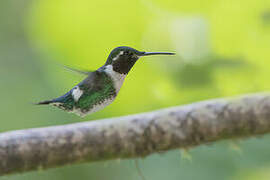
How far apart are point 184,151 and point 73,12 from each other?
94 cm

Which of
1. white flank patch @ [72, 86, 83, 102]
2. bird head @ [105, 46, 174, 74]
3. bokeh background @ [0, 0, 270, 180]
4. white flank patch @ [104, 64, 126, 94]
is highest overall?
bird head @ [105, 46, 174, 74]

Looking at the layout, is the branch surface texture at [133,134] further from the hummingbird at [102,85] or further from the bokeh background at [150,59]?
the hummingbird at [102,85]

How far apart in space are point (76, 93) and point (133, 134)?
1.06 meters

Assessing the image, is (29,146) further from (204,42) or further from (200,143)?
(204,42)

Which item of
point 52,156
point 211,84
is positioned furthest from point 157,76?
point 52,156

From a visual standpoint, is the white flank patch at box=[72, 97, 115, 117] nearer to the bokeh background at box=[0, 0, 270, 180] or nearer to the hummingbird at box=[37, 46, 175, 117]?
the hummingbird at box=[37, 46, 175, 117]

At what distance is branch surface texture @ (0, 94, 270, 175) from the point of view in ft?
5.29

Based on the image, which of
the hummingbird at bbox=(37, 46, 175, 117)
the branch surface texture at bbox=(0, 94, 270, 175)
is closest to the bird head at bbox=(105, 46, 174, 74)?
the hummingbird at bbox=(37, 46, 175, 117)

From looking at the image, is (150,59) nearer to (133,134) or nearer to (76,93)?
(133,134)

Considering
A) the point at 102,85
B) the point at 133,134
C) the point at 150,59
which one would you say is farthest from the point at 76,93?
the point at 150,59

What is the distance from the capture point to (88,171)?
3.93m

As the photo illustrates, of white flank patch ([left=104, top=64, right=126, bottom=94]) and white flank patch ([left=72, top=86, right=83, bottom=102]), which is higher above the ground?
white flank patch ([left=104, top=64, right=126, bottom=94])

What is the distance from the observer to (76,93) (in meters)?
0.61

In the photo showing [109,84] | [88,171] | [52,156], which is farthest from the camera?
[88,171]
